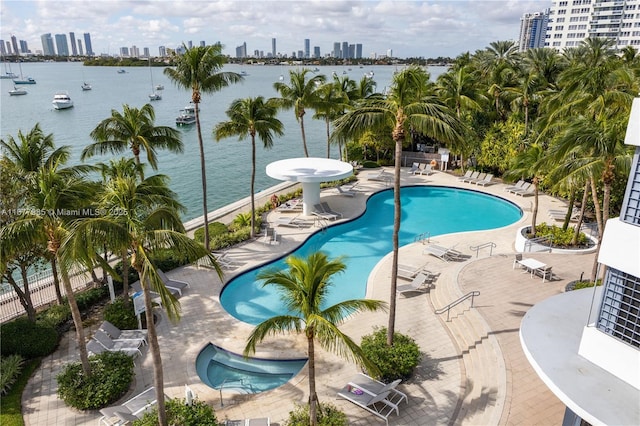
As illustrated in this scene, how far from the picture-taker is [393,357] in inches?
477

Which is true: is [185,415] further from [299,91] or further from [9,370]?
[299,91]

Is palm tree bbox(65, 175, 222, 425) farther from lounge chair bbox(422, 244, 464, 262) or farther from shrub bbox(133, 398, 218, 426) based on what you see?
lounge chair bbox(422, 244, 464, 262)

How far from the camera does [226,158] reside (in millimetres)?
49781

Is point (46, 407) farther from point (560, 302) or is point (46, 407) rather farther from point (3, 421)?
point (560, 302)

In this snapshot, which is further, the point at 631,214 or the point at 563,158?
the point at 563,158

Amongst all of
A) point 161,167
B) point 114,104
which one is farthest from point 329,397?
point 114,104

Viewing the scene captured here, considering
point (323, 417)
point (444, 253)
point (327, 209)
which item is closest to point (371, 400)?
point (323, 417)

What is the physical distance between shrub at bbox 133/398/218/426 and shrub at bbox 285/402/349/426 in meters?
1.85

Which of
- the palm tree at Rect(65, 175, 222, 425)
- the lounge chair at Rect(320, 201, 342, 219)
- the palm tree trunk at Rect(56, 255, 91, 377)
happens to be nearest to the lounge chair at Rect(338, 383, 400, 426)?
→ the palm tree at Rect(65, 175, 222, 425)

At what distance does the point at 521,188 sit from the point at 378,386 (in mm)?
23165

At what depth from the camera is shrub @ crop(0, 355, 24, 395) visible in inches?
460

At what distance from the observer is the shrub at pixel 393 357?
11945mm

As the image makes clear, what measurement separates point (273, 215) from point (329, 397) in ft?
51.8

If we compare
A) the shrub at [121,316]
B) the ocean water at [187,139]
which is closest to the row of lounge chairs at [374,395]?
the shrub at [121,316]
